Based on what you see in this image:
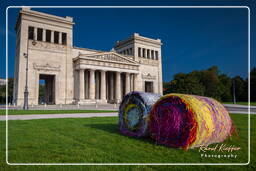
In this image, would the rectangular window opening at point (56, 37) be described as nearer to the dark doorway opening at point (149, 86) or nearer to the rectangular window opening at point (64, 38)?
the rectangular window opening at point (64, 38)

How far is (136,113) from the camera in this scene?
728cm

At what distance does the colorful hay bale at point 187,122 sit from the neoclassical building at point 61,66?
36.9 meters

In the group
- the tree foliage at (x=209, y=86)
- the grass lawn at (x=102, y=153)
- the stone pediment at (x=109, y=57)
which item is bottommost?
the grass lawn at (x=102, y=153)

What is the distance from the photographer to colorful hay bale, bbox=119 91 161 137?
6.90 metres

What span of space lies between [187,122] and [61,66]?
147 ft

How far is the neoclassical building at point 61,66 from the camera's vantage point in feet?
135

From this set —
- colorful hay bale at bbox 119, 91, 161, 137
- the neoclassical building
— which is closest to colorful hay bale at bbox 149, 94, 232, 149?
colorful hay bale at bbox 119, 91, 161, 137

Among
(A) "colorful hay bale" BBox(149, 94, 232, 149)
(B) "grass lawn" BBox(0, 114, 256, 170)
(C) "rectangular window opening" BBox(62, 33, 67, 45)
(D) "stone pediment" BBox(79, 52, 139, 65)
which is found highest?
(C) "rectangular window opening" BBox(62, 33, 67, 45)

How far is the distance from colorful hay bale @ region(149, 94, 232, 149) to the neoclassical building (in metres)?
36.9

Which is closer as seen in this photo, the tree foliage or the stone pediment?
the stone pediment

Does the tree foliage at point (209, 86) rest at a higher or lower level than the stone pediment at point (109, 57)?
lower

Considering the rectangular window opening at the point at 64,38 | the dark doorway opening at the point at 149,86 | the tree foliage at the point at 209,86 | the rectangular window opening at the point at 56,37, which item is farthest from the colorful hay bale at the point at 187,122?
the dark doorway opening at the point at 149,86

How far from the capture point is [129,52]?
61.9 meters

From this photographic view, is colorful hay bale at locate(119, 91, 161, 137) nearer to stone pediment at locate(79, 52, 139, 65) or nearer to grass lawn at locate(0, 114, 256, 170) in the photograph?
grass lawn at locate(0, 114, 256, 170)
